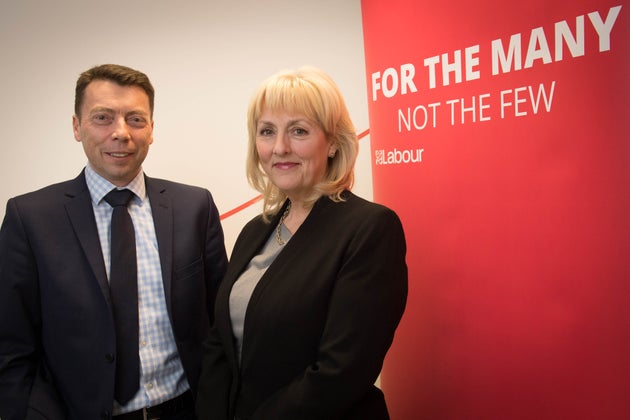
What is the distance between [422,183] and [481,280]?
373 millimetres

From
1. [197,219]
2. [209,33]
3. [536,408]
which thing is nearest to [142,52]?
[209,33]

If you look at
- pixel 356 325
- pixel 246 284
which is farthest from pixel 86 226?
pixel 356 325

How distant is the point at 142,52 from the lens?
9.44 feet

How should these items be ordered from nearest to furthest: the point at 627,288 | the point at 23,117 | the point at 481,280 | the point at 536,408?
1. the point at 627,288
2. the point at 536,408
3. the point at 481,280
4. the point at 23,117

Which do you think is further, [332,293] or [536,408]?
[536,408]

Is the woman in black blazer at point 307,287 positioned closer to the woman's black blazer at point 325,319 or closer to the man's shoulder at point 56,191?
the woman's black blazer at point 325,319

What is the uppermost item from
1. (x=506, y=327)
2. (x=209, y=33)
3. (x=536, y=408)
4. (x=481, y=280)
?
(x=209, y=33)

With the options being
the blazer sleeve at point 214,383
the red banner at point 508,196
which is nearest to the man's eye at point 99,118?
the blazer sleeve at point 214,383

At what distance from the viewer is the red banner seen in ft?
4.46

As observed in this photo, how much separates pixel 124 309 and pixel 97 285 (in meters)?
0.12

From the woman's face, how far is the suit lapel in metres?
0.49

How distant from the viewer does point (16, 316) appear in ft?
5.55

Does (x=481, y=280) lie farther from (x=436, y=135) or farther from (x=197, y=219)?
(x=197, y=219)

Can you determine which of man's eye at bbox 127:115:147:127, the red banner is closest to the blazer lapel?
man's eye at bbox 127:115:147:127
